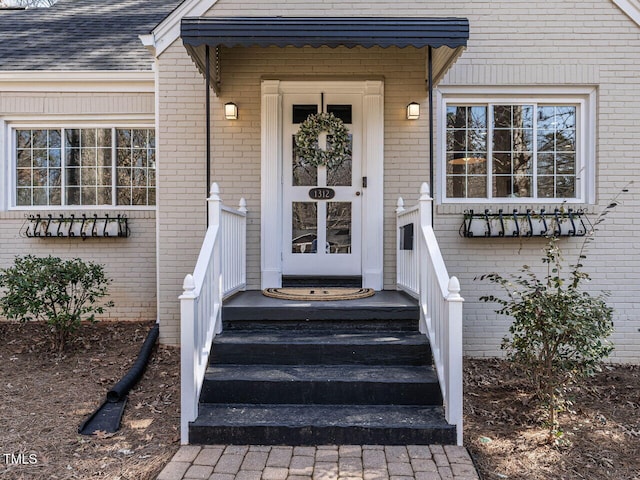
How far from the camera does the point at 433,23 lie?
12.8 ft

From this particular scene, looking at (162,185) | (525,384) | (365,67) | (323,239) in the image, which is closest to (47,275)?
(162,185)

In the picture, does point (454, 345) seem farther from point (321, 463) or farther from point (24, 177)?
point (24, 177)

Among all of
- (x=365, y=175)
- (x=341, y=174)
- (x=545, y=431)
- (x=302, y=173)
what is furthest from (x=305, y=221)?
(x=545, y=431)

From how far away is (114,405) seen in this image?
3.71 m

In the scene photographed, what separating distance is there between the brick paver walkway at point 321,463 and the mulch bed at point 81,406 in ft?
0.89

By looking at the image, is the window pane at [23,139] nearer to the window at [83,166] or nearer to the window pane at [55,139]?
the window at [83,166]

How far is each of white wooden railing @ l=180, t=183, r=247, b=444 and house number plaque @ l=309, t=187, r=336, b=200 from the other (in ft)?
2.62

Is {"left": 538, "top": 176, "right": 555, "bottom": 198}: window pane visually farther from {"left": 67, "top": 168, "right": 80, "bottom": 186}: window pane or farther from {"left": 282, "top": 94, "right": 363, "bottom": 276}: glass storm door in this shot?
{"left": 67, "top": 168, "right": 80, "bottom": 186}: window pane

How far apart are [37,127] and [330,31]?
4.39 metres

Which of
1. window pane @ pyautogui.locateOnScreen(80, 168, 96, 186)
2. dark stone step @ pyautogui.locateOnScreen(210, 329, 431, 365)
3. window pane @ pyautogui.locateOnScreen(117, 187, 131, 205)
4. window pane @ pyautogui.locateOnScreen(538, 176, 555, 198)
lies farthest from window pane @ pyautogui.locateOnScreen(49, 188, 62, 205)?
window pane @ pyautogui.locateOnScreen(538, 176, 555, 198)

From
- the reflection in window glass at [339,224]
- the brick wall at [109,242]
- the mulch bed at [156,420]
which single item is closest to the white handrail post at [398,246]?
the reflection in window glass at [339,224]

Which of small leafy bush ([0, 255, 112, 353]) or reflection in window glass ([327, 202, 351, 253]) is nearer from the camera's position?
small leafy bush ([0, 255, 112, 353])

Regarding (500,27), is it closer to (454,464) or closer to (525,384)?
(525,384)

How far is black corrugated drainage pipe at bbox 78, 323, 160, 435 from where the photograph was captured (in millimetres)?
3375
